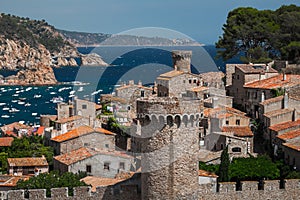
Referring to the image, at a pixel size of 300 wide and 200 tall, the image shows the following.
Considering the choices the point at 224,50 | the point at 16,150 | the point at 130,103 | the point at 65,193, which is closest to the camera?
the point at 65,193

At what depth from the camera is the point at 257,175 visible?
1136 inches

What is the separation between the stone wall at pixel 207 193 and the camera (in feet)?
71.5

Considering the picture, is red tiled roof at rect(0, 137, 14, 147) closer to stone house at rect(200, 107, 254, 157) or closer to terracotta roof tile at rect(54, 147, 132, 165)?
terracotta roof tile at rect(54, 147, 132, 165)

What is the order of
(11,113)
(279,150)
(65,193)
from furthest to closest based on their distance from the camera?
(11,113)
(279,150)
(65,193)

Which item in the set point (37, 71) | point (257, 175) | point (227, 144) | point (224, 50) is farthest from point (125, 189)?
point (37, 71)

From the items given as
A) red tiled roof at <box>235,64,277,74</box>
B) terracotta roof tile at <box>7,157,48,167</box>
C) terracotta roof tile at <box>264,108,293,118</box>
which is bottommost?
terracotta roof tile at <box>7,157,48,167</box>

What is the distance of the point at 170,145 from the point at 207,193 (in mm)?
5522

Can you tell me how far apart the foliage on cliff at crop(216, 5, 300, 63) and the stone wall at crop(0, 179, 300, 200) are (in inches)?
906

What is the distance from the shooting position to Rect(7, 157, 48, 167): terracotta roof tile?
116 ft

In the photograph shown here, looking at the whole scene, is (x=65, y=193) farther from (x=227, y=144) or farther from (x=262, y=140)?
(x=262, y=140)

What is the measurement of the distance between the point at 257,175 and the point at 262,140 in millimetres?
6612

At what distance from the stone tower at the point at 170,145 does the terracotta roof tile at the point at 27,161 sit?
56.8 ft

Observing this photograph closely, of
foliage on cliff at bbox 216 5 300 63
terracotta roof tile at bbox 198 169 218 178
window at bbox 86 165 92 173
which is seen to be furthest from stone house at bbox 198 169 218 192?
foliage on cliff at bbox 216 5 300 63

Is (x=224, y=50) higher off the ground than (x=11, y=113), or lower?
higher
